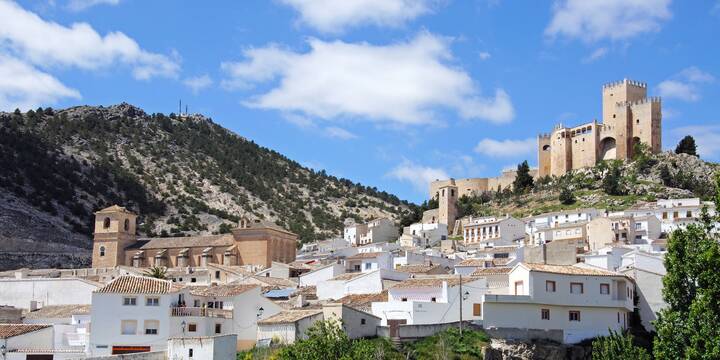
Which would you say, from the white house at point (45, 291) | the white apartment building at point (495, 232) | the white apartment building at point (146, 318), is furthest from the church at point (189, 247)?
the white apartment building at point (146, 318)

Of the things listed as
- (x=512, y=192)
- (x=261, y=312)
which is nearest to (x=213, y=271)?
(x=261, y=312)

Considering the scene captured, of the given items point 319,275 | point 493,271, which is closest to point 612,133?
point 319,275

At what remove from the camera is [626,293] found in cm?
4275

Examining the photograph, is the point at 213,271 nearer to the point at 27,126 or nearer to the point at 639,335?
the point at 639,335

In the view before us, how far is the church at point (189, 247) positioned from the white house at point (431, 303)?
1259 inches

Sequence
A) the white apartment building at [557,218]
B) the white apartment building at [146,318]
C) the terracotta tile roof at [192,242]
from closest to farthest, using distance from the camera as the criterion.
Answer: the white apartment building at [146,318] < the terracotta tile roof at [192,242] < the white apartment building at [557,218]

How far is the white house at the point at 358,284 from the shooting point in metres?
47.7

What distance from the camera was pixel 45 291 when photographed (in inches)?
2048

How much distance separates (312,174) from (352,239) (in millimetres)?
53846

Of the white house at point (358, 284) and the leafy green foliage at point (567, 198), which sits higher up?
the leafy green foliage at point (567, 198)

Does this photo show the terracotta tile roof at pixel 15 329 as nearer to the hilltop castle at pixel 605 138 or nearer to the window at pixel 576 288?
the window at pixel 576 288

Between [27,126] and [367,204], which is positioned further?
[367,204]

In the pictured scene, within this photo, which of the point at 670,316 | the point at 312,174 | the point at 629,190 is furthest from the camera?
the point at 312,174

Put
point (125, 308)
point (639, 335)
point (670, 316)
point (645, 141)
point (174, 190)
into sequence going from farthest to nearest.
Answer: point (174, 190), point (645, 141), point (639, 335), point (125, 308), point (670, 316)
